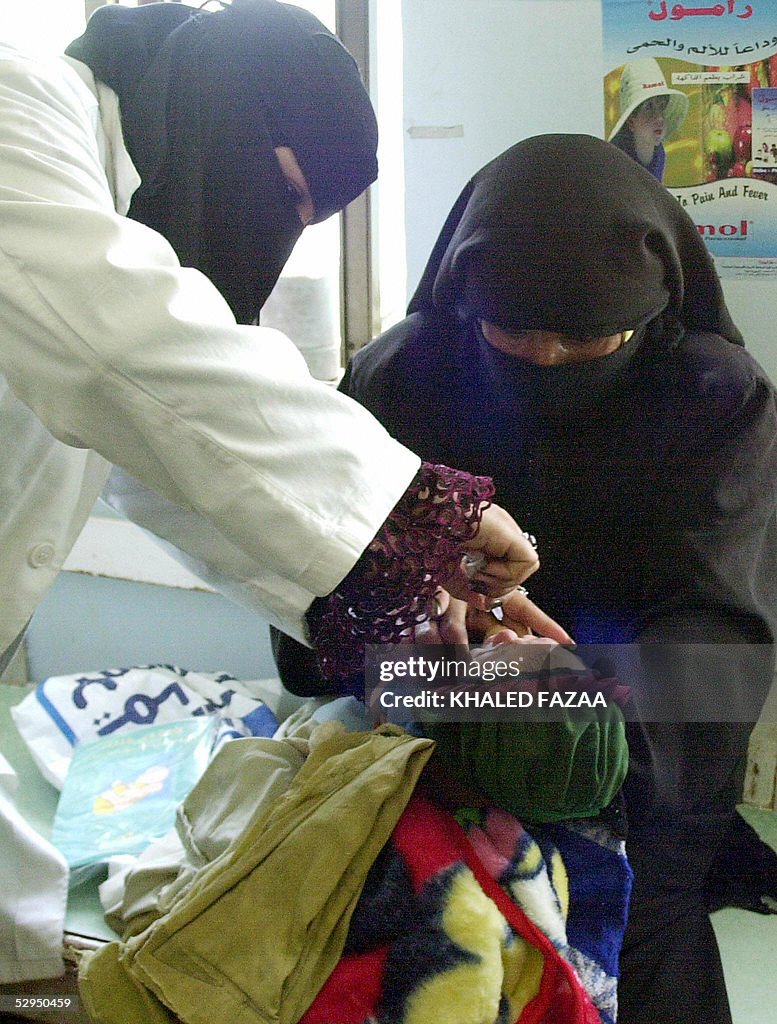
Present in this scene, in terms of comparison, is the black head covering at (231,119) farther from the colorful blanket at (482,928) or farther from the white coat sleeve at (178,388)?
the colorful blanket at (482,928)

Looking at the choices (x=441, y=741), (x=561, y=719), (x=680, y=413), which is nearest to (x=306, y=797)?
(x=441, y=741)

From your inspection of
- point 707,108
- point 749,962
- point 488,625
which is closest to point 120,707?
point 488,625

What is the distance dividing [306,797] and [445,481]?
13.7 inches

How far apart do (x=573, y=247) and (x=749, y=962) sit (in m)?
1.04

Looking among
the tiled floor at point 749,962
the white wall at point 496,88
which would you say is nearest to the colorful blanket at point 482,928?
the tiled floor at point 749,962

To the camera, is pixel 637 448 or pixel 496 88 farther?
pixel 496 88

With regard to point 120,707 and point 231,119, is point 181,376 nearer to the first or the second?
point 231,119

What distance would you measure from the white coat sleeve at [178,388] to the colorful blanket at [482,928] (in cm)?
29

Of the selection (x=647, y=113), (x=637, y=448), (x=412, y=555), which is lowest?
(x=637, y=448)

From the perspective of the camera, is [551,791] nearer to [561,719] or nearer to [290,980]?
[561,719]

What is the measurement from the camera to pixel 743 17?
4.42ft

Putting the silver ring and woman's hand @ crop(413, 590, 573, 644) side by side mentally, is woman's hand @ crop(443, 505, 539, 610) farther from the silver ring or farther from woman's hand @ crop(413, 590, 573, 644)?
woman's hand @ crop(413, 590, 573, 644)

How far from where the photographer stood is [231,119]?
100cm

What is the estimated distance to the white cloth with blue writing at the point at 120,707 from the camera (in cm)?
182
